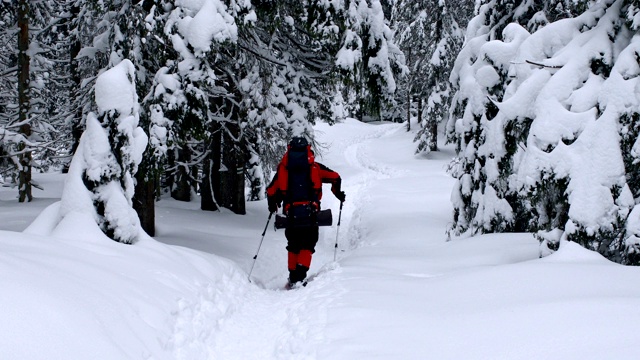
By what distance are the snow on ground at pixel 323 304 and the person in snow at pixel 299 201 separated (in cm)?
56

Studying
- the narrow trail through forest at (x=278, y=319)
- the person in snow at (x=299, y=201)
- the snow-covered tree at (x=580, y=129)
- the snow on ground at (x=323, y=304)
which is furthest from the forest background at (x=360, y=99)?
the narrow trail through forest at (x=278, y=319)

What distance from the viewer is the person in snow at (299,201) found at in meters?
8.16

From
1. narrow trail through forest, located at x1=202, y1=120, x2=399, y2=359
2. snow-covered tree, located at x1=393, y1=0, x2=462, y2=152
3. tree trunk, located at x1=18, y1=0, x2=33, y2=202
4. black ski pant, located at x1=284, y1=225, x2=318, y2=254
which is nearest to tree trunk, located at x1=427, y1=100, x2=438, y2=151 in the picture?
snow-covered tree, located at x1=393, y1=0, x2=462, y2=152

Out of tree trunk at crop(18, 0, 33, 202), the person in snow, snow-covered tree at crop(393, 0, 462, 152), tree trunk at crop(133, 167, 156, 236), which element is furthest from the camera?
snow-covered tree at crop(393, 0, 462, 152)

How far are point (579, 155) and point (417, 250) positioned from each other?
3823mm

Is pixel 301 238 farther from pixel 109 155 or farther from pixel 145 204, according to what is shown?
pixel 109 155

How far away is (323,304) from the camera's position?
5832mm

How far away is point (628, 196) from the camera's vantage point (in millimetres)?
5434

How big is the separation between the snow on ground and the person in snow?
560 mm

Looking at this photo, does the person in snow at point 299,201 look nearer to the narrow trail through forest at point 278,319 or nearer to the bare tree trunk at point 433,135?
the narrow trail through forest at point 278,319

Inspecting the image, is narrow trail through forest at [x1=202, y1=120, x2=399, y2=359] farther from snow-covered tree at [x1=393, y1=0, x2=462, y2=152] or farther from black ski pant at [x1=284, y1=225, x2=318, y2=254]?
snow-covered tree at [x1=393, y1=0, x2=462, y2=152]

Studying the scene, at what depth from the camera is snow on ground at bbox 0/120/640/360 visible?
3.34 meters

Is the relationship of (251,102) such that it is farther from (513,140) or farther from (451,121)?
(513,140)

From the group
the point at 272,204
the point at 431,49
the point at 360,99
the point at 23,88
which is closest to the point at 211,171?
the point at 360,99
